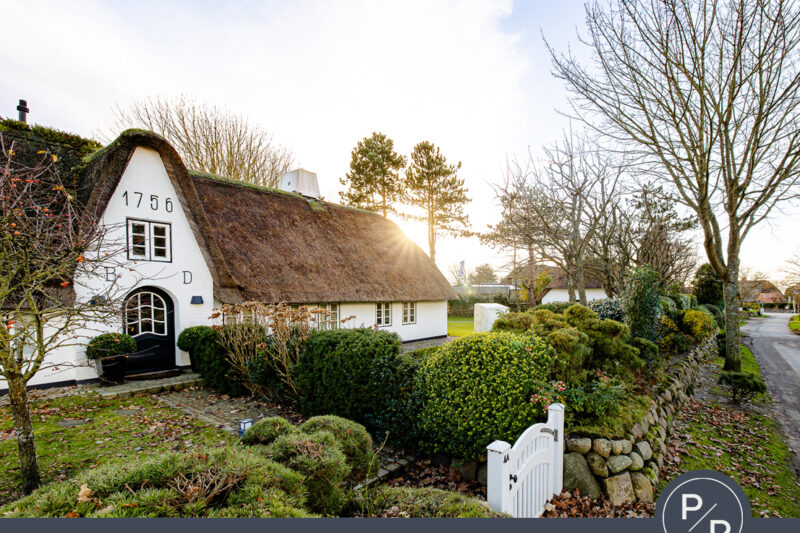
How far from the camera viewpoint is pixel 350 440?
386cm

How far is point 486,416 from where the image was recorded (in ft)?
15.5

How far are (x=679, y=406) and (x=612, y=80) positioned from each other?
27.5 feet

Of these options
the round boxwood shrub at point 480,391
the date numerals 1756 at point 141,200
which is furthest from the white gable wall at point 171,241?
the round boxwood shrub at point 480,391

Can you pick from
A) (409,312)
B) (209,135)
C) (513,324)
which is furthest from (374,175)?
(513,324)

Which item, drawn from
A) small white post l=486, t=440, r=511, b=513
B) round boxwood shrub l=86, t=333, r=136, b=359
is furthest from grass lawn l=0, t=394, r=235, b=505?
small white post l=486, t=440, r=511, b=513

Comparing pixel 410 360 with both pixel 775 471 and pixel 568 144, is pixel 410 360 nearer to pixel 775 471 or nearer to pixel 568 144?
pixel 775 471

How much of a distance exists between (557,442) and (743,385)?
7066mm

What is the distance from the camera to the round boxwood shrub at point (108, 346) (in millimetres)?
8492

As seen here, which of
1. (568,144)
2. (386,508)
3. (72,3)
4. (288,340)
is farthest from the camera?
(568,144)

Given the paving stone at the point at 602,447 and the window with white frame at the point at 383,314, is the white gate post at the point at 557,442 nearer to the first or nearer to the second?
the paving stone at the point at 602,447

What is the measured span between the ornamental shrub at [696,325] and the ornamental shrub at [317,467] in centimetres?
1600

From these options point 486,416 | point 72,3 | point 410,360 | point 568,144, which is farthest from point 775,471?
point 72,3

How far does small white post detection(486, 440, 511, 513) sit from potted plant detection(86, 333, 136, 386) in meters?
8.50

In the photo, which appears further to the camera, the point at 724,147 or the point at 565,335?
the point at 724,147
